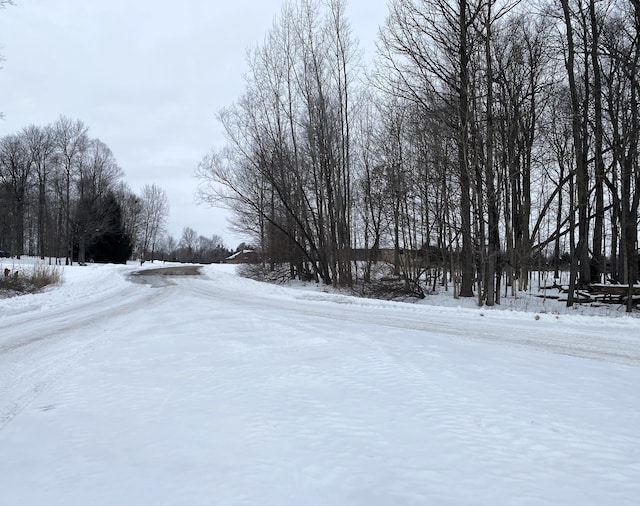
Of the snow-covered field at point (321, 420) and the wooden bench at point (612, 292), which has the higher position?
the wooden bench at point (612, 292)

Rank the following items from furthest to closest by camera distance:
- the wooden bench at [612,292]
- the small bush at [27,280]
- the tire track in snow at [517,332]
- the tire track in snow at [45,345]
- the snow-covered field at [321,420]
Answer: the small bush at [27,280], the wooden bench at [612,292], the tire track in snow at [517,332], the tire track in snow at [45,345], the snow-covered field at [321,420]

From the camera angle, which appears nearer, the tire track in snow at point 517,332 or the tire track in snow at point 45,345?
the tire track in snow at point 45,345

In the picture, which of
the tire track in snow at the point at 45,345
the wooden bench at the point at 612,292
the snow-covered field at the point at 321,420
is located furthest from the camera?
the wooden bench at the point at 612,292

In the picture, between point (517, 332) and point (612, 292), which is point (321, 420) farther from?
point (612, 292)

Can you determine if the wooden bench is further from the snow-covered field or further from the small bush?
the small bush

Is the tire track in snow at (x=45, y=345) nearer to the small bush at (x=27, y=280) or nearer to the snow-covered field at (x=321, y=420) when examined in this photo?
the snow-covered field at (x=321, y=420)

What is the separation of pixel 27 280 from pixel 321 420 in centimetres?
2133

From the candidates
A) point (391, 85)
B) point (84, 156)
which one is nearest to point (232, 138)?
point (391, 85)

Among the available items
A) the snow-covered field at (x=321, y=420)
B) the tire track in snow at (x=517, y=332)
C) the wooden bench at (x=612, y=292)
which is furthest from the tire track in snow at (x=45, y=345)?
the wooden bench at (x=612, y=292)

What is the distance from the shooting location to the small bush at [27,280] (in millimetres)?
18406

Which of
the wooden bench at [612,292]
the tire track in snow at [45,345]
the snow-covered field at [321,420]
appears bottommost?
the tire track in snow at [45,345]

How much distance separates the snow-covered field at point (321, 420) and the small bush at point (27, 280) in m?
13.0

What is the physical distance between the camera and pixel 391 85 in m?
18.6

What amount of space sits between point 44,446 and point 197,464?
135 centimetres
